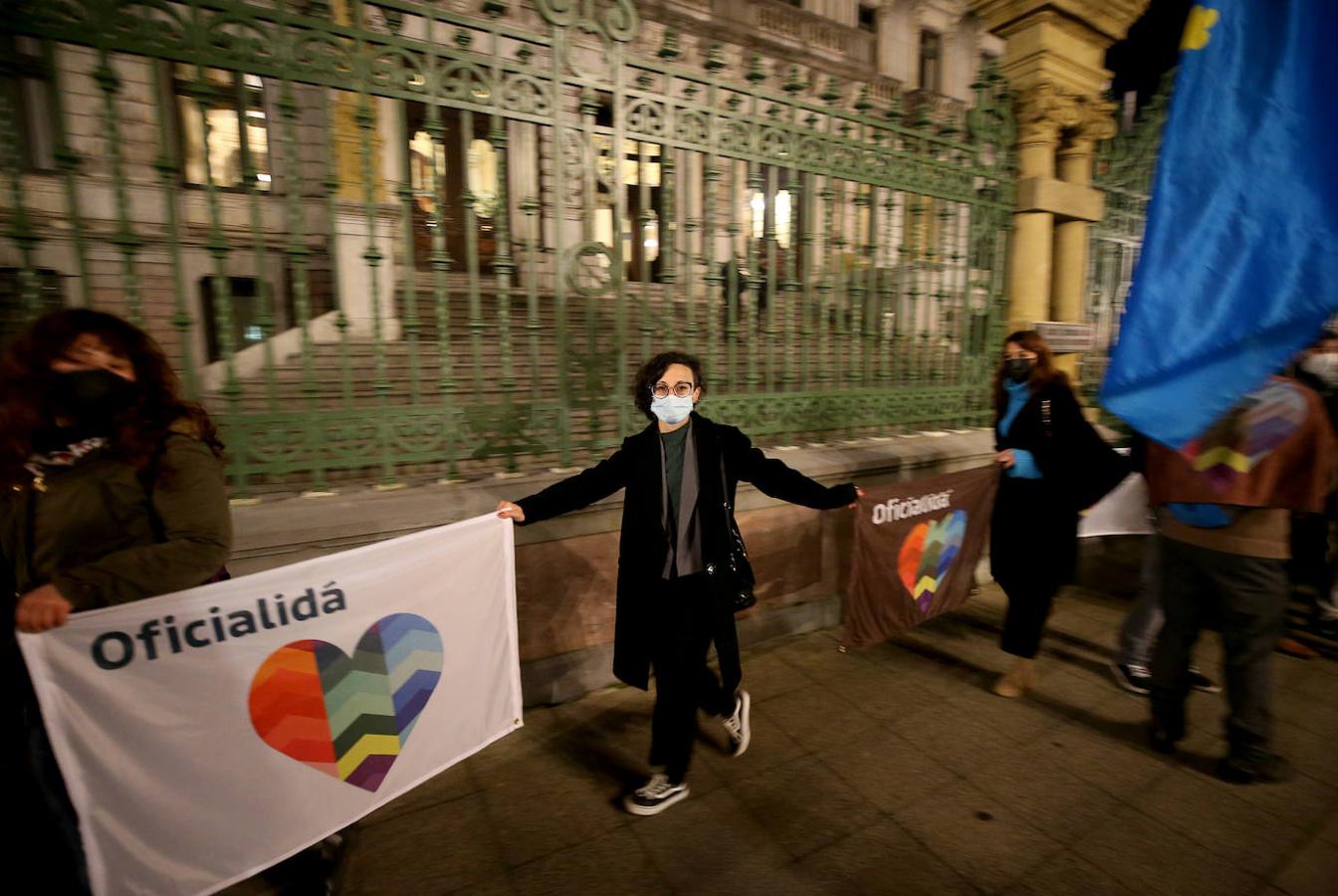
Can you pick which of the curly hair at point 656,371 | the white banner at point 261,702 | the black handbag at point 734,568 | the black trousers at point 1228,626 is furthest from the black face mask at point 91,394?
the black trousers at point 1228,626

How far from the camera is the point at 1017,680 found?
12.5 ft

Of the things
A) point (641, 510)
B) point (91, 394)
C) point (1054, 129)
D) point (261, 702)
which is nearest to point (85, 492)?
point (91, 394)

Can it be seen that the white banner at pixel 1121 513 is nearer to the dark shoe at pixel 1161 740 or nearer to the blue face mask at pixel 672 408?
the dark shoe at pixel 1161 740

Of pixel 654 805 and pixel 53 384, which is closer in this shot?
pixel 53 384

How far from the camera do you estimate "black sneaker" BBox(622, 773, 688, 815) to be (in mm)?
2779

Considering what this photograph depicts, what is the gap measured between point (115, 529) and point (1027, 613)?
429 centimetres

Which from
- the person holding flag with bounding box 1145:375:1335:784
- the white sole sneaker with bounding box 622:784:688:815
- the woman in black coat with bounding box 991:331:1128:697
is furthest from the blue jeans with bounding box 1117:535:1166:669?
the white sole sneaker with bounding box 622:784:688:815

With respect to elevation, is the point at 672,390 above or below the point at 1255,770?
above

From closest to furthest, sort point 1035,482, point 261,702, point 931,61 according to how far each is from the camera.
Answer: point 261,702
point 1035,482
point 931,61

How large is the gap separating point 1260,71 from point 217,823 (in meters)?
4.31

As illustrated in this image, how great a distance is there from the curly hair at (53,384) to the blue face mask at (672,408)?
162cm

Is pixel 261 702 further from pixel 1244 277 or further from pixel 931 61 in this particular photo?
pixel 931 61

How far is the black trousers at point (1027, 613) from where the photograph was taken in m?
3.70

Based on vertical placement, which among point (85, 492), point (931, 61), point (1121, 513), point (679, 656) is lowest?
point (679, 656)
